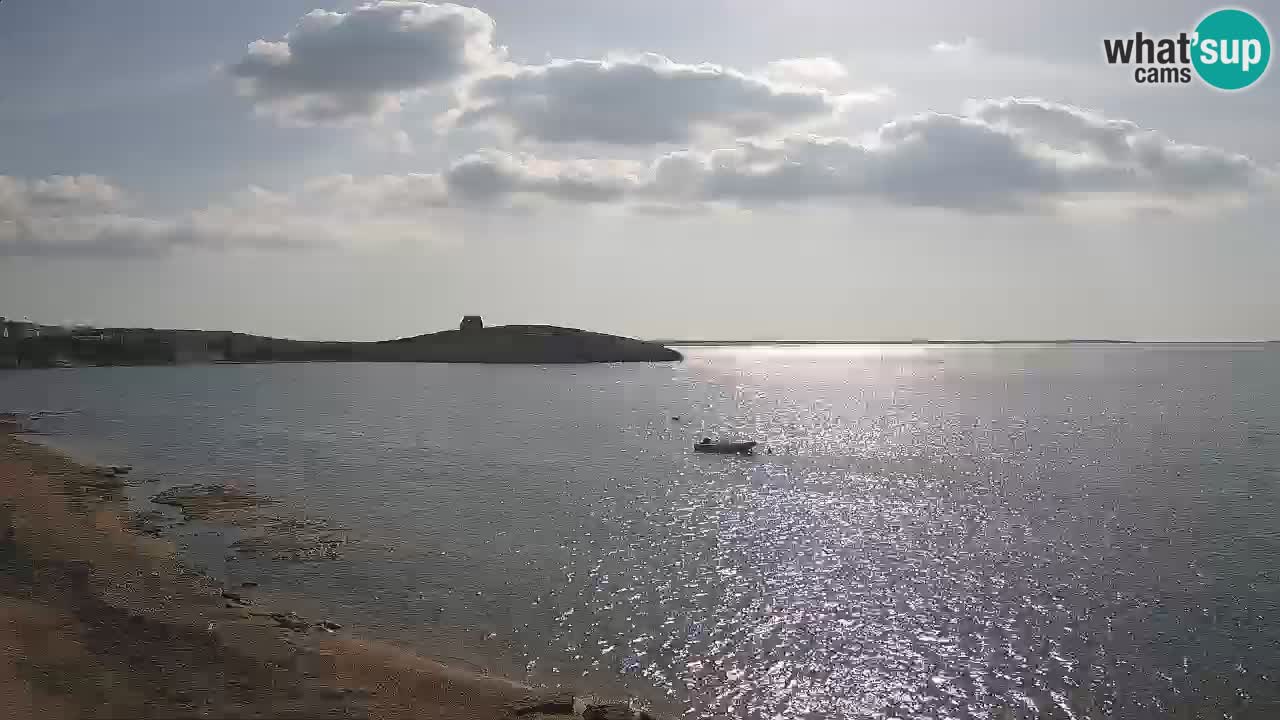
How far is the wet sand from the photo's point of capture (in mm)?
18125

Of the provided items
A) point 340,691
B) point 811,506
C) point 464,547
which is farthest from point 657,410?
point 340,691

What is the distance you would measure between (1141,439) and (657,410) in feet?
194

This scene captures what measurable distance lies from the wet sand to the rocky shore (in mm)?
37

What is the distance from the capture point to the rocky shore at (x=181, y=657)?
18.2m

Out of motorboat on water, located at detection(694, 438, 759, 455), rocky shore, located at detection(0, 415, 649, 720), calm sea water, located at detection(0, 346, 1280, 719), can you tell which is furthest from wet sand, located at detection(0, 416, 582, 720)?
motorboat on water, located at detection(694, 438, 759, 455)

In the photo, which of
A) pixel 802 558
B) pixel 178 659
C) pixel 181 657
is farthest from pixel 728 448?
pixel 178 659

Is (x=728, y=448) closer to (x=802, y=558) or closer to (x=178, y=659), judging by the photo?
(x=802, y=558)

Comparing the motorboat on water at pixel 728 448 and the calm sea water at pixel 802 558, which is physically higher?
the motorboat on water at pixel 728 448

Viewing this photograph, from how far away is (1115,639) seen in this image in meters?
24.8

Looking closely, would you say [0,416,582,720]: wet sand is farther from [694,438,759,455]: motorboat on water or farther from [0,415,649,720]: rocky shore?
[694,438,759,455]: motorboat on water

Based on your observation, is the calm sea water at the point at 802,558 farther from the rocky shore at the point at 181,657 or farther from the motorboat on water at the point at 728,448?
the motorboat on water at the point at 728,448

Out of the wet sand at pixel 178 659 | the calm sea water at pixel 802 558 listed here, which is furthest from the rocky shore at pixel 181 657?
the calm sea water at pixel 802 558

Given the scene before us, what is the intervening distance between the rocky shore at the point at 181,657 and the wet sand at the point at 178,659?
4cm

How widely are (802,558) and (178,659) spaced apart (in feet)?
77.1
